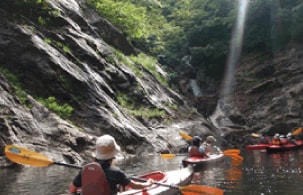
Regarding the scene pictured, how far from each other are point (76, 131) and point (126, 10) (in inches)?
672

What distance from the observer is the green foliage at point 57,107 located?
19.5 metres

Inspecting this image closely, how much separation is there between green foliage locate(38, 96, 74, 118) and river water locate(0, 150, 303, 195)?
4.86m

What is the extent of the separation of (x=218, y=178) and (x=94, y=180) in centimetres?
635

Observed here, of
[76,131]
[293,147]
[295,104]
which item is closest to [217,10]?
[295,104]

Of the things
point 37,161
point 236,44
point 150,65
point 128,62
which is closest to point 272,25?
point 236,44

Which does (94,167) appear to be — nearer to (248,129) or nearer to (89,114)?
(89,114)

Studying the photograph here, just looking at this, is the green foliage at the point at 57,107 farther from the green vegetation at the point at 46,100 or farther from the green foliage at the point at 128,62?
the green foliage at the point at 128,62

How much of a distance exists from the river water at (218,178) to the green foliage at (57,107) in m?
4.86

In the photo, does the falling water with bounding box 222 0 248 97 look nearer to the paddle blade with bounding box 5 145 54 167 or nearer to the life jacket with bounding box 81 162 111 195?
the paddle blade with bounding box 5 145 54 167

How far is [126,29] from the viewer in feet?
107

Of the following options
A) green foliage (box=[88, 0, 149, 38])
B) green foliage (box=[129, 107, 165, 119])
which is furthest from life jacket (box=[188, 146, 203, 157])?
green foliage (box=[88, 0, 149, 38])

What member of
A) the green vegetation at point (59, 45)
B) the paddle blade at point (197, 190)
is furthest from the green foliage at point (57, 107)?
the paddle blade at point (197, 190)

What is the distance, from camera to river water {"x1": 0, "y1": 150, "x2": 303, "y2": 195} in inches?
387

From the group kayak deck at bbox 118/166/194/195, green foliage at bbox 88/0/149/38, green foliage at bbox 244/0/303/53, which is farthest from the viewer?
green foliage at bbox 244/0/303/53
